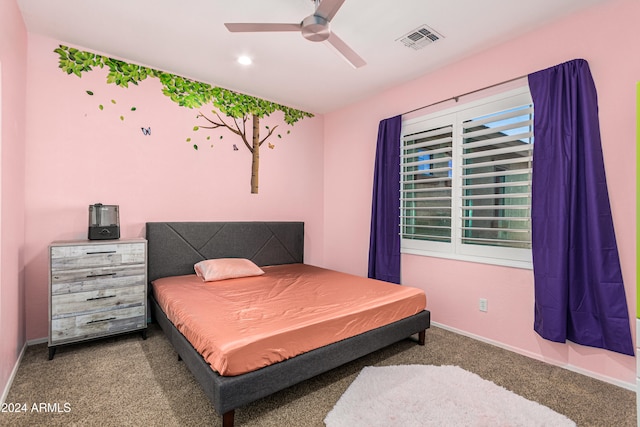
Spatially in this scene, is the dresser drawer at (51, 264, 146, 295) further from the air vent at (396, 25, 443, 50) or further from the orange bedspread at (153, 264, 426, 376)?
the air vent at (396, 25, 443, 50)

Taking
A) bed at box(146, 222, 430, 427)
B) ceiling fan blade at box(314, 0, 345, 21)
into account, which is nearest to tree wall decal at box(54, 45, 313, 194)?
bed at box(146, 222, 430, 427)

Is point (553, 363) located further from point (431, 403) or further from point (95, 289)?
point (95, 289)

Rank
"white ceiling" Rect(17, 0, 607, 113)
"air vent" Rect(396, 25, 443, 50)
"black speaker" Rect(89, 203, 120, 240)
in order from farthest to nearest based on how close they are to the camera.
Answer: "black speaker" Rect(89, 203, 120, 240)
"air vent" Rect(396, 25, 443, 50)
"white ceiling" Rect(17, 0, 607, 113)

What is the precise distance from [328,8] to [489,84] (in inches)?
70.9

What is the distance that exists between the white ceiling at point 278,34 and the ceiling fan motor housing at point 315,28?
0.27 m

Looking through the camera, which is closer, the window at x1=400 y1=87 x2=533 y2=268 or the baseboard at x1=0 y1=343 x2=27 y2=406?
the baseboard at x1=0 y1=343 x2=27 y2=406

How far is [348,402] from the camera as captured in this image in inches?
76.1

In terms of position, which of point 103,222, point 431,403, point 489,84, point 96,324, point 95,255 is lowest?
point 431,403

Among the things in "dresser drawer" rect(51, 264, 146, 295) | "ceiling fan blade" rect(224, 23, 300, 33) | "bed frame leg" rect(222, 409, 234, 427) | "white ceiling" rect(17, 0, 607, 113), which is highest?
"white ceiling" rect(17, 0, 607, 113)

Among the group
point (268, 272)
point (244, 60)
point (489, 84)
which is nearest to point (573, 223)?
point (489, 84)

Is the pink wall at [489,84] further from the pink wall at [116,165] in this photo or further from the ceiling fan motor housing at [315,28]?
the ceiling fan motor housing at [315,28]

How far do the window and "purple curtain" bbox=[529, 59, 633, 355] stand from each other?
0.16 m

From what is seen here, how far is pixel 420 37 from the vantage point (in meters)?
2.68

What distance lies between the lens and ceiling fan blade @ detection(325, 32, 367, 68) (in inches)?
88.5
